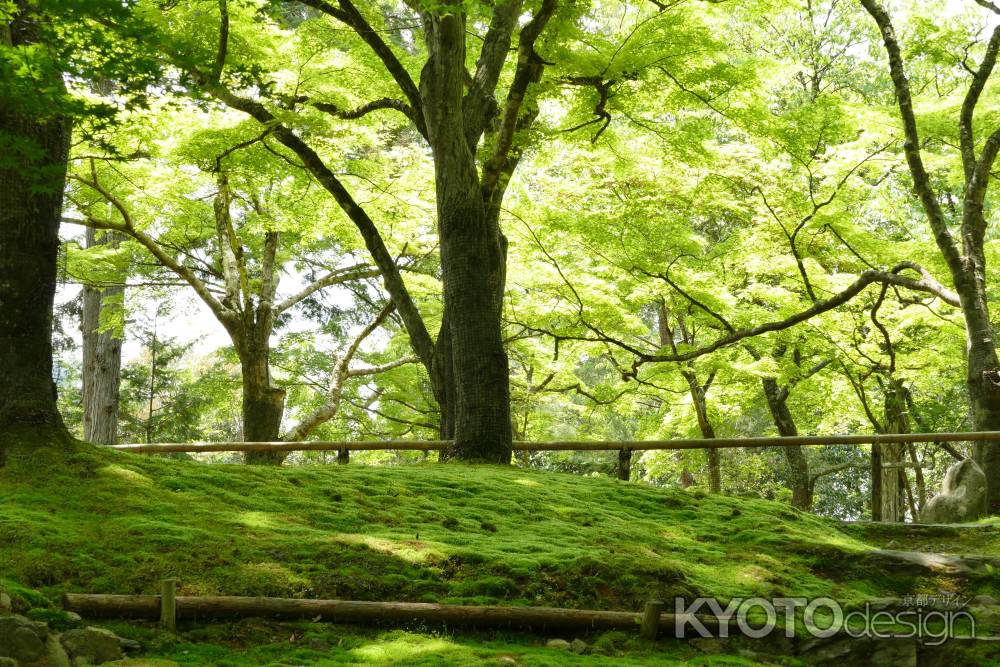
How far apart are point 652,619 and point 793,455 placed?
32.1 ft

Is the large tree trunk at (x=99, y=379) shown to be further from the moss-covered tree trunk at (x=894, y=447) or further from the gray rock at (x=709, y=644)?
the moss-covered tree trunk at (x=894, y=447)

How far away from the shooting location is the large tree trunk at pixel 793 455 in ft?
42.3

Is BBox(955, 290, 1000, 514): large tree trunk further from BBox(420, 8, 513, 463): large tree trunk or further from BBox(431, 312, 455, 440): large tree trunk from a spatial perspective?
BBox(431, 312, 455, 440): large tree trunk

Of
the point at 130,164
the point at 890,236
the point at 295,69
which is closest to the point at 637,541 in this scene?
the point at 295,69

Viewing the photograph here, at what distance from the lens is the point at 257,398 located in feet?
36.9

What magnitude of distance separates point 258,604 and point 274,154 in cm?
623

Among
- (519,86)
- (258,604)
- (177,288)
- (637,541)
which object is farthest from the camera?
(177,288)

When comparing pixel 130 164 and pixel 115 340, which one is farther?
pixel 115 340

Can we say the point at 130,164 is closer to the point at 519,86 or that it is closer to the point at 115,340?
the point at 115,340

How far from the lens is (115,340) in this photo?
43.4ft

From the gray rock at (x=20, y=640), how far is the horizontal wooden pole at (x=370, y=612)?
537 millimetres

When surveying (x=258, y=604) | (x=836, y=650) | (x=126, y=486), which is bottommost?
(x=836, y=650)

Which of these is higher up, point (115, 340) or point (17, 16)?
point (17, 16)

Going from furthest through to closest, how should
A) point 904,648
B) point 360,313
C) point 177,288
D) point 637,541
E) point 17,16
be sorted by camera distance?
1. point 360,313
2. point 177,288
3. point 637,541
4. point 17,16
5. point 904,648
